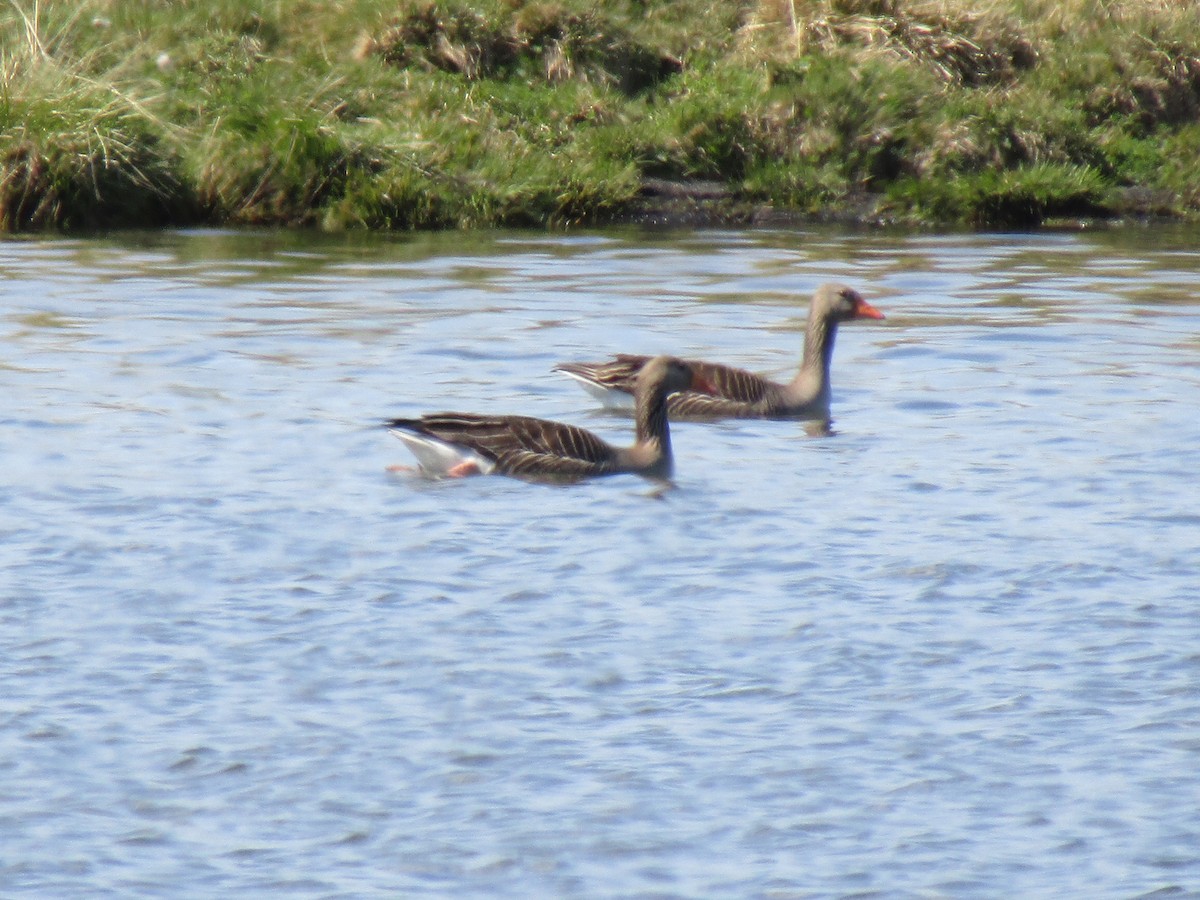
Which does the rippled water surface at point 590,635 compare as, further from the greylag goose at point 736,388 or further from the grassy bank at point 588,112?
the grassy bank at point 588,112

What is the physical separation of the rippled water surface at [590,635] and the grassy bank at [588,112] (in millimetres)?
7828

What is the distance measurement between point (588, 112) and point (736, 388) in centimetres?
1283

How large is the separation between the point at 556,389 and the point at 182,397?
235 centimetres

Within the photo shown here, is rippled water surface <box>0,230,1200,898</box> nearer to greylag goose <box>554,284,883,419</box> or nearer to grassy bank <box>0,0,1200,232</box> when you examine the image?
greylag goose <box>554,284,883,419</box>

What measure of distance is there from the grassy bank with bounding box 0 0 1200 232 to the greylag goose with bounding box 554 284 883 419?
10.5m

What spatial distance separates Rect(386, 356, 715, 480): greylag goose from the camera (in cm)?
1033

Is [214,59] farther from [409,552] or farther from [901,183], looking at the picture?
[409,552]

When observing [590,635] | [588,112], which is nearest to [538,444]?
[590,635]

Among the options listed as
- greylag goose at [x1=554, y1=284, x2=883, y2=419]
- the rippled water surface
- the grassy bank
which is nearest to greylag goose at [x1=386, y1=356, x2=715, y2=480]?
the rippled water surface

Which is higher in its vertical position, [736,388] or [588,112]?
[588,112]

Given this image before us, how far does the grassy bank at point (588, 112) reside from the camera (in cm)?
2264

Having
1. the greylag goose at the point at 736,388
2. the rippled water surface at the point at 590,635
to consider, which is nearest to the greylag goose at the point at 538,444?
the rippled water surface at the point at 590,635

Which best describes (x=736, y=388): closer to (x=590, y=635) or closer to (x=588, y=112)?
(x=590, y=635)

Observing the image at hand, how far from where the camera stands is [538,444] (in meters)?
10.5
